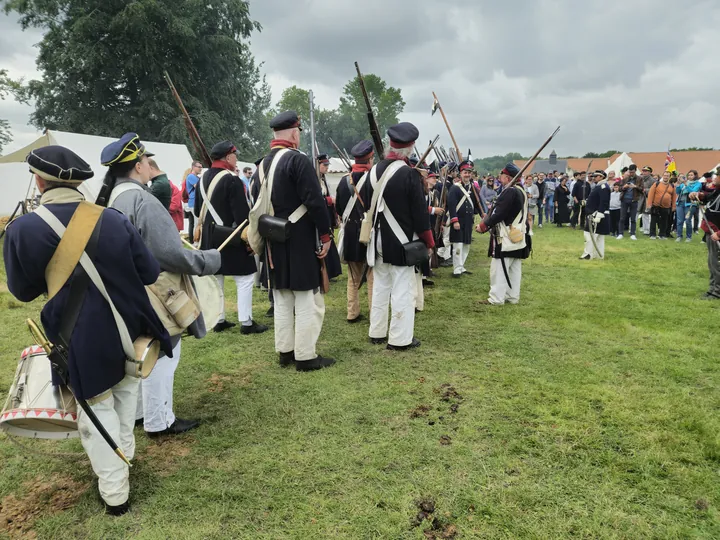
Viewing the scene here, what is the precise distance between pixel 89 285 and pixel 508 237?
5.56m

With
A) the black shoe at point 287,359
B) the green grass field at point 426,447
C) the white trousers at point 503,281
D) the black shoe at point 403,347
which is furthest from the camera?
the white trousers at point 503,281

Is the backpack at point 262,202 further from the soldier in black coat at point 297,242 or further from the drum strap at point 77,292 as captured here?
the drum strap at point 77,292

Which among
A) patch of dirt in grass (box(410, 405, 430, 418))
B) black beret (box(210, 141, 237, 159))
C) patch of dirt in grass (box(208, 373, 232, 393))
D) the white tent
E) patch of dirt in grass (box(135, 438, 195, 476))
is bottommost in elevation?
patch of dirt in grass (box(135, 438, 195, 476))

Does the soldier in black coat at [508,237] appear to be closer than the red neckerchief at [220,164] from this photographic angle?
No

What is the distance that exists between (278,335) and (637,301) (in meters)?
5.79

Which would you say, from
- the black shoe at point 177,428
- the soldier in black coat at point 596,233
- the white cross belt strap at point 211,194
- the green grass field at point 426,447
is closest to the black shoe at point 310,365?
the green grass field at point 426,447

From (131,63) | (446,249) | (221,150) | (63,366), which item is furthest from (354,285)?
(131,63)

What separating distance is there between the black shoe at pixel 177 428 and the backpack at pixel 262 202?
5.77 feet

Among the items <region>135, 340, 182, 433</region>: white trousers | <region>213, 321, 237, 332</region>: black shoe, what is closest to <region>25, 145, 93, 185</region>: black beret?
<region>135, 340, 182, 433</region>: white trousers

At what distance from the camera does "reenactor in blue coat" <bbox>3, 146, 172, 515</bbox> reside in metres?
2.33

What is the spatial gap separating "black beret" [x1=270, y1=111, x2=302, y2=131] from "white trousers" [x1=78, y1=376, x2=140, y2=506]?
2692 millimetres

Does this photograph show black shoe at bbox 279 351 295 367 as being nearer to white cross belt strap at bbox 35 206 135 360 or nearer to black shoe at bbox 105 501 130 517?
black shoe at bbox 105 501 130 517

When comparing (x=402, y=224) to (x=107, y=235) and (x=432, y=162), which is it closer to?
(x=107, y=235)

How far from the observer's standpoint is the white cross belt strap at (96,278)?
2.31 m
